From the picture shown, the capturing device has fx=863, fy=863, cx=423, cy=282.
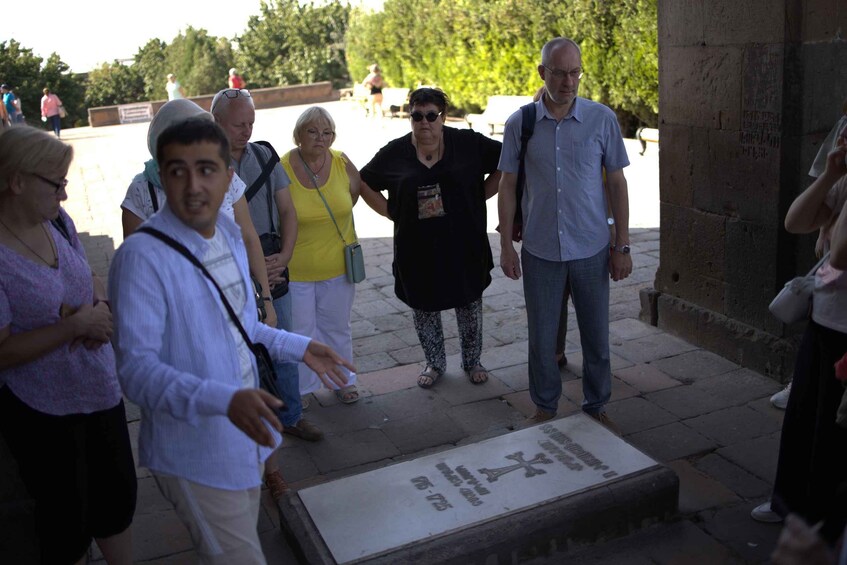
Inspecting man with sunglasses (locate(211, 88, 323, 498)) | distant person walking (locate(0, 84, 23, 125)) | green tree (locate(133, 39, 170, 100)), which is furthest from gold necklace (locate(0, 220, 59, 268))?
green tree (locate(133, 39, 170, 100))

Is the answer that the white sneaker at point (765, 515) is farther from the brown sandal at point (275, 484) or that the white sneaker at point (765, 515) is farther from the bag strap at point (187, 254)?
the bag strap at point (187, 254)

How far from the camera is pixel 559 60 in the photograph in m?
4.00

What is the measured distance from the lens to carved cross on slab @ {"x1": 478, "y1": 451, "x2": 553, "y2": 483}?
3.65 m

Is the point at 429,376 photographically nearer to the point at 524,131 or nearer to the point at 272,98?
the point at 524,131

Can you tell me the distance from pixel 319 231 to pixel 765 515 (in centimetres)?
261

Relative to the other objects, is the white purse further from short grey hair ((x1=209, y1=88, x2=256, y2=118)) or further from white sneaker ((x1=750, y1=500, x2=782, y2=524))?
short grey hair ((x1=209, y1=88, x2=256, y2=118))

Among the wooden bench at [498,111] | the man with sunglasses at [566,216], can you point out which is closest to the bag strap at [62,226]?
the man with sunglasses at [566,216]

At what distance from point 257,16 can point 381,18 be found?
35.3 ft

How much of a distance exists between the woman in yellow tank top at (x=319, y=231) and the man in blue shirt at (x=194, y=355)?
2.24 metres

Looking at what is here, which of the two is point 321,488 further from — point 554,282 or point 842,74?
point 842,74

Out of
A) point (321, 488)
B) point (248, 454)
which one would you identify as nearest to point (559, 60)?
point (321, 488)

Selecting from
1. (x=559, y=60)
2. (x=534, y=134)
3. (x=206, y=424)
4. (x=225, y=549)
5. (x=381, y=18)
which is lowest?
(x=225, y=549)

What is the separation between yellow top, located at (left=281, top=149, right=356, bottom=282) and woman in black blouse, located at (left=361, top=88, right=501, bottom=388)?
0.29 m

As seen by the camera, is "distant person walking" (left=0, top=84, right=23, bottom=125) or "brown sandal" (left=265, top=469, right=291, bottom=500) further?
"distant person walking" (left=0, top=84, right=23, bottom=125)
